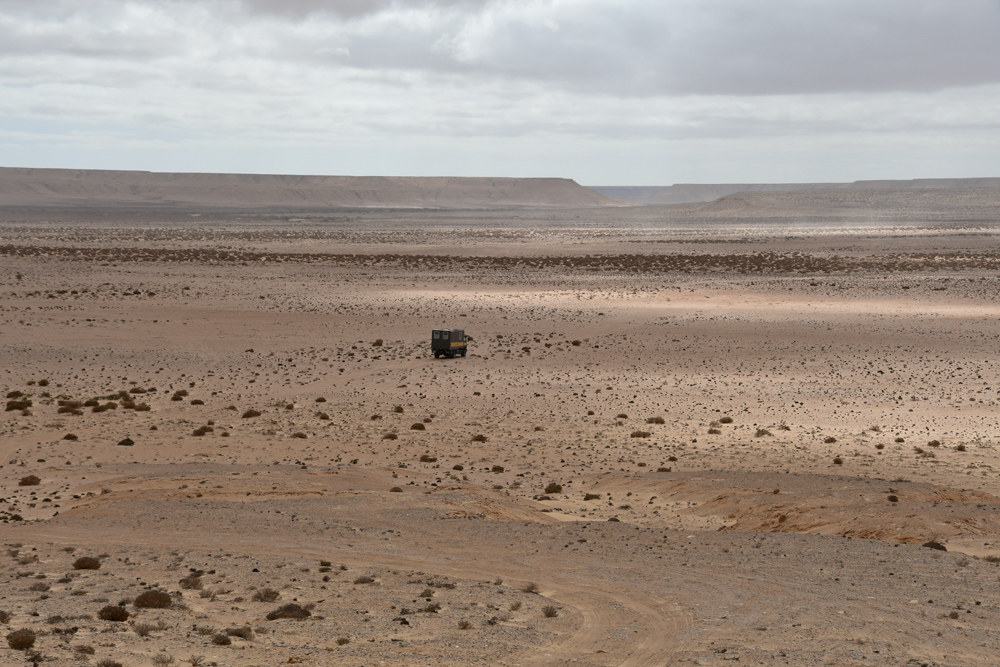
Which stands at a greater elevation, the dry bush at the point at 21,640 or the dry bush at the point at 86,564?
the dry bush at the point at 21,640

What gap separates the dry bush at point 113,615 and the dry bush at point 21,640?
943 millimetres

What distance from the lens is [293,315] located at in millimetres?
43562

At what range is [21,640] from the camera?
952 cm

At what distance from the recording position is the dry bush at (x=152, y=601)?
1112 cm

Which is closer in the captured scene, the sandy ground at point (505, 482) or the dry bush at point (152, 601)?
the sandy ground at point (505, 482)

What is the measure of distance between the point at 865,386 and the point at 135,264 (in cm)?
5297

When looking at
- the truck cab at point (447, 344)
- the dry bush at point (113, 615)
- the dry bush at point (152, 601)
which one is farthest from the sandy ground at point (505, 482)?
the truck cab at point (447, 344)

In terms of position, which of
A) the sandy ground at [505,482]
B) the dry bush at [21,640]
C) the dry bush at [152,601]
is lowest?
the sandy ground at [505,482]

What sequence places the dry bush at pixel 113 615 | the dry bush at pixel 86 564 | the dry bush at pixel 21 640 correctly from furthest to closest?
1. the dry bush at pixel 86 564
2. the dry bush at pixel 113 615
3. the dry bush at pixel 21 640

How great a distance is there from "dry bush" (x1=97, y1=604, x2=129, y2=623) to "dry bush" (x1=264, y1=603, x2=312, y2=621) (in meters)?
1.43

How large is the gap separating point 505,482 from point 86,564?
797 cm

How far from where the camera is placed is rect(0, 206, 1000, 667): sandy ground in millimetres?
10703

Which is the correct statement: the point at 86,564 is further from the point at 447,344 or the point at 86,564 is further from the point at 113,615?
the point at 447,344

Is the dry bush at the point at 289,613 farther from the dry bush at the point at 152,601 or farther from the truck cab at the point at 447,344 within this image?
the truck cab at the point at 447,344
